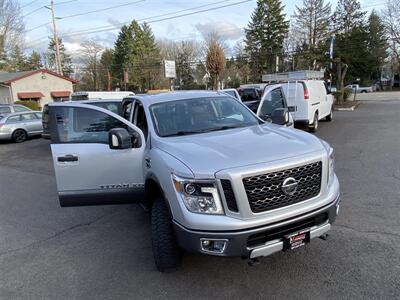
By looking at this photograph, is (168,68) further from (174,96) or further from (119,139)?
(119,139)

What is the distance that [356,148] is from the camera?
30.6 feet

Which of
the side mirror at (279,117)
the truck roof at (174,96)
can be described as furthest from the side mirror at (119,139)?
the side mirror at (279,117)

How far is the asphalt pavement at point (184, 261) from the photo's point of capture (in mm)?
3176

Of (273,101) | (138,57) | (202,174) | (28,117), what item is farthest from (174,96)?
(138,57)

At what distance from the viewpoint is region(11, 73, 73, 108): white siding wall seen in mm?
35366

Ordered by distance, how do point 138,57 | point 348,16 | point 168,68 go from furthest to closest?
point 138,57
point 348,16
point 168,68

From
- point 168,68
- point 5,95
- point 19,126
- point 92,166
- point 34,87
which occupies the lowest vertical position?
point 19,126

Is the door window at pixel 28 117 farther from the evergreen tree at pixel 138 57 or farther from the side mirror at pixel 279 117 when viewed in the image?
the evergreen tree at pixel 138 57

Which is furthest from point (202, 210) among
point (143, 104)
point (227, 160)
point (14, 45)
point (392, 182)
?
point (14, 45)

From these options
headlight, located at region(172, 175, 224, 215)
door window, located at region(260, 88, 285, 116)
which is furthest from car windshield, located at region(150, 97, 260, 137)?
door window, located at region(260, 88, 285, 116)

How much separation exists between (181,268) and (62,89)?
3963 centimetres

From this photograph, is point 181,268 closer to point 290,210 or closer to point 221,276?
point 221,276

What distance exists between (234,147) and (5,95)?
3919 centimetres

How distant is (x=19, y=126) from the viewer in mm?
15734
